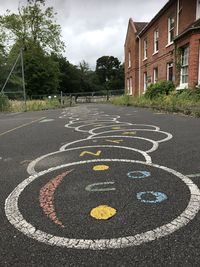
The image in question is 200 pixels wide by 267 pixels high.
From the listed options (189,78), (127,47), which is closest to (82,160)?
(189,78)

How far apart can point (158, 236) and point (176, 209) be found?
0.58 metres

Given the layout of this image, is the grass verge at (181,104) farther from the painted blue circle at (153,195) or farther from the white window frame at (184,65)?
the painted blue circle at (153,195)

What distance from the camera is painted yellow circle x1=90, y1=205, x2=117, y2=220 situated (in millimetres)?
2633

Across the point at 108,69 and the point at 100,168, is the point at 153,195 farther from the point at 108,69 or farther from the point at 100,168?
the point at 108,69

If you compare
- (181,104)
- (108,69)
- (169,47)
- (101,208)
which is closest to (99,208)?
(101,208)

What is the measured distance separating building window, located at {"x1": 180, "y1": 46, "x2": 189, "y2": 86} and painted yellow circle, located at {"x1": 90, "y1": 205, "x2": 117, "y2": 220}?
14.9 meters

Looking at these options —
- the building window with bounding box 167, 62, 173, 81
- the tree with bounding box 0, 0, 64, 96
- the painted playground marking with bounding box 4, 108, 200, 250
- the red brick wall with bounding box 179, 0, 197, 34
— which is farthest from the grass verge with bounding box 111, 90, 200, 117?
the tree with bounding box 0, 0, 64, 96

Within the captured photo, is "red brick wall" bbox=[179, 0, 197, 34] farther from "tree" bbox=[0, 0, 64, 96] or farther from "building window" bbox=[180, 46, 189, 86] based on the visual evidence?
"tree" bbox=[0, 0, 64, 96]

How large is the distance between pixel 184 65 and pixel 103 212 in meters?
15.9

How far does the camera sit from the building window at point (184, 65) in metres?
16.2

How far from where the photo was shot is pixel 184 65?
16578 mm

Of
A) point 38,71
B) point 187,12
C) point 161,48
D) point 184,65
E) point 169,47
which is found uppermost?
point 187,12

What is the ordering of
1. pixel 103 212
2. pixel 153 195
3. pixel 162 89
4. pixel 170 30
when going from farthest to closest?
1. pixel 170 30
2. pixel 162 89
3. pixel 153 195
4. pixel 103 212

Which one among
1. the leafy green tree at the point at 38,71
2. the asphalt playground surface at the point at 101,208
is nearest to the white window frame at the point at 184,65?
the asphalt playground surface at the point at 101,208
